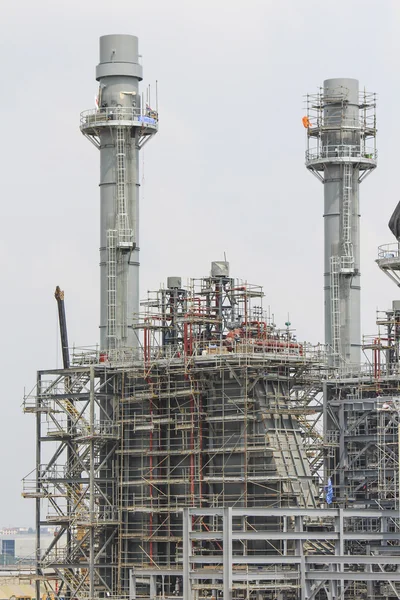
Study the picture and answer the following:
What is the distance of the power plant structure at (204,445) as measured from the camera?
3856 inches

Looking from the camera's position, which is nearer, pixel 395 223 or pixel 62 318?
pixel 395 223

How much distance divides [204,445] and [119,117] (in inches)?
1006

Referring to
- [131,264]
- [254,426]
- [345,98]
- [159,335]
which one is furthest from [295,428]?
[345,98]

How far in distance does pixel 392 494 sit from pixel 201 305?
15.9m

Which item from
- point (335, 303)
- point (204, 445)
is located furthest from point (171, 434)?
point (335, 303)

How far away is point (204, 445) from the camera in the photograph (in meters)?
103

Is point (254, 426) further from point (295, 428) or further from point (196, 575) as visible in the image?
point (196, 575)

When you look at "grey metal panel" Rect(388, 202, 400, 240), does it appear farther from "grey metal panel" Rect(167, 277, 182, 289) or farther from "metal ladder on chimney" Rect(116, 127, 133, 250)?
"metal ladder on chimney" Rect(116, 127, 133, 250)

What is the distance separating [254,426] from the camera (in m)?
102

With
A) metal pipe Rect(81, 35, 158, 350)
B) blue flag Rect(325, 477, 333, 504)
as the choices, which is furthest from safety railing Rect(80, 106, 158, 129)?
blue flag Rect(325, 477, 333, 504)

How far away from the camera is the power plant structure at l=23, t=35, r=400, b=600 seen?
97.9 meters

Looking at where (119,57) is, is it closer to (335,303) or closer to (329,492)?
(335,303)

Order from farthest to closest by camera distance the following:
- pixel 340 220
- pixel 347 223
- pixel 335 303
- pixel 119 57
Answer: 1. pixel 340 220
2. pixel 347 223
3. pixel 335 303
4. pixel 119 57

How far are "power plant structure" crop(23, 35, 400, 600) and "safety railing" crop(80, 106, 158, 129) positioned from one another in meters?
0.12
